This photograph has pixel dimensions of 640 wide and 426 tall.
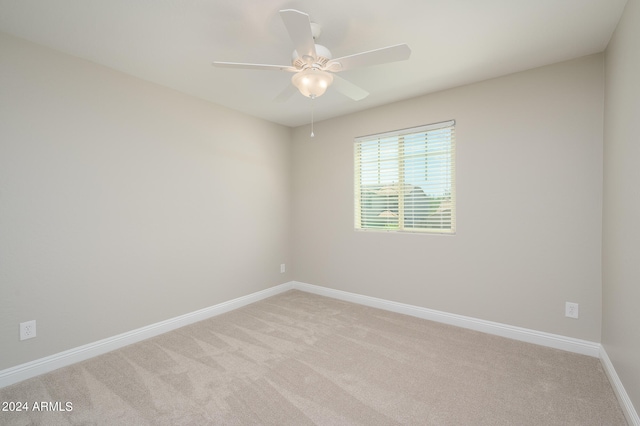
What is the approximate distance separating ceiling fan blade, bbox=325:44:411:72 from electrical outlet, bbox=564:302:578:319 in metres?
2.42

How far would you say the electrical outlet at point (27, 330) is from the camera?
2.05 metres

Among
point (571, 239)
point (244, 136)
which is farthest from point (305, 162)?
point (571, 239)

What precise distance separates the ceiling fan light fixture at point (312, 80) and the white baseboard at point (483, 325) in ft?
8.28

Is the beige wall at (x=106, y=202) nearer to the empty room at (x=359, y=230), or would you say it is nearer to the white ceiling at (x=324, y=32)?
the empty room at (x=359, y=230)

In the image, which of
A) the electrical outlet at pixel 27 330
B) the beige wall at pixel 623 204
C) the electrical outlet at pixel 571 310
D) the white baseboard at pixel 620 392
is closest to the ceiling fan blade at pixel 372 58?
the beige wall at pixel 623 204

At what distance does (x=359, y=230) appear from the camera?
12.0ft

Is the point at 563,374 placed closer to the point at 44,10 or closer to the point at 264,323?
the point at 264,323

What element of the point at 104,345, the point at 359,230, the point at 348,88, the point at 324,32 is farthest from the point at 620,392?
the point at 104,345

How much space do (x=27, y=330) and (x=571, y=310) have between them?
422cm

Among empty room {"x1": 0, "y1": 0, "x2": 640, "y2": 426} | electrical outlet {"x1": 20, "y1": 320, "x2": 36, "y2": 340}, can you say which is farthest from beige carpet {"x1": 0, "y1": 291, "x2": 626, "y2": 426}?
electrical outlet {"x1": 20, "y1": 320, "x2": 36, "y2": 340}

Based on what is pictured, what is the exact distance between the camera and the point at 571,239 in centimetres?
238

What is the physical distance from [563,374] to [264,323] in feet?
8.29

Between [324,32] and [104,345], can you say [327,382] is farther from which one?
[324,32]

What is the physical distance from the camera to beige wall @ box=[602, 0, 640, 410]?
1.56 metres
